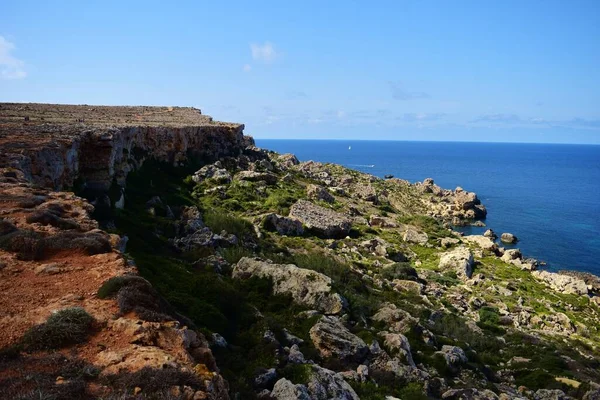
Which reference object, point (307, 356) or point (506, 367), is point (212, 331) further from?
point (506, 367)

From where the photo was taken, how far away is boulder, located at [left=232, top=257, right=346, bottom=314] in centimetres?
2084

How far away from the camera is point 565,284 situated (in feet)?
145

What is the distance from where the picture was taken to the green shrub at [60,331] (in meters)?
7.97

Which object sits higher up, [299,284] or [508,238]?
[299,284]

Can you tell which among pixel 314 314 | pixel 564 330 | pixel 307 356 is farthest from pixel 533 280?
pixel 307 356

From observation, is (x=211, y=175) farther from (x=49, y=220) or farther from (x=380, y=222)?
(x=49, y=220)

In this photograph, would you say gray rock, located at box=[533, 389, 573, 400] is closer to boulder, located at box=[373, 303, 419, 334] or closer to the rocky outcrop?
boulder, located at box=[373, 303, 419, 334]

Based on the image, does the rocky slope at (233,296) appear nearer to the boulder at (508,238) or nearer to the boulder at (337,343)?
the boulder at (337,343)

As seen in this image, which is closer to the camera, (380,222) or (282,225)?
(282,225)

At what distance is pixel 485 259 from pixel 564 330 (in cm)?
1773

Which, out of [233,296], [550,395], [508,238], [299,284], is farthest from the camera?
[508,238]

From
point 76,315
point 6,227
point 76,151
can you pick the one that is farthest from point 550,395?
point 76,151

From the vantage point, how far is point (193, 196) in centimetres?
4331

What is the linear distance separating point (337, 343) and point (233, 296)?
4.82 meters
